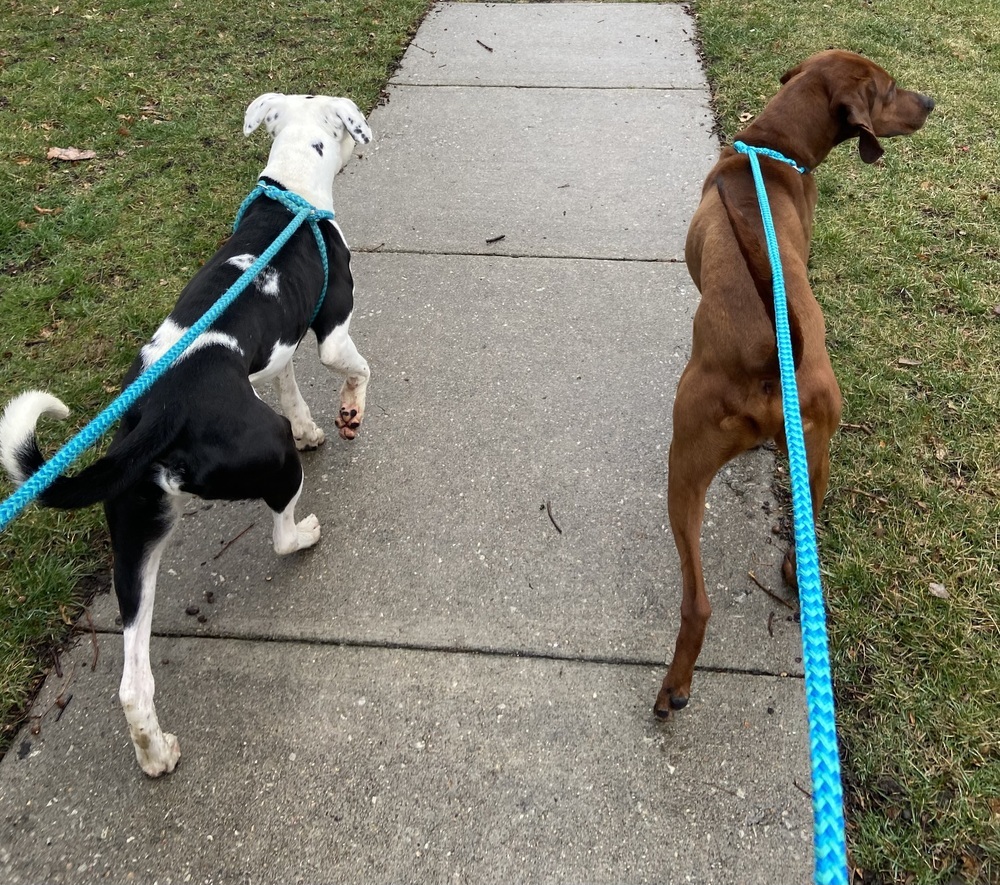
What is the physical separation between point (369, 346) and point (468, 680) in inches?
82.6

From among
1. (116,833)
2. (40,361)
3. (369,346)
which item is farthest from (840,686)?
(40,361)

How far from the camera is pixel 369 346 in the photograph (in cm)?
414

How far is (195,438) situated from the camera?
2.29 meters

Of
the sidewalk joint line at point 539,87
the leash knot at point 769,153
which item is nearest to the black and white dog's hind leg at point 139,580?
the leash knot at point 769,153

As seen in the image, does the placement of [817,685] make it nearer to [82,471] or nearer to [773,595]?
[773,595]

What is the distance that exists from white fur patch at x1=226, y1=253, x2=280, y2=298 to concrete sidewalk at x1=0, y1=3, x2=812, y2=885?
3.23 ft

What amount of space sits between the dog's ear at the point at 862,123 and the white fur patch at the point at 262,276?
2538 mm

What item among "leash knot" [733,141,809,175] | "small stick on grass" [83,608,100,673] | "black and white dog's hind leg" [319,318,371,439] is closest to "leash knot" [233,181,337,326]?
"black and white dog's hind leg" [319,318,371,439]

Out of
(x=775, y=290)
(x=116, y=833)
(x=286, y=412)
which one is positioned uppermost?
(x=775, y=290)

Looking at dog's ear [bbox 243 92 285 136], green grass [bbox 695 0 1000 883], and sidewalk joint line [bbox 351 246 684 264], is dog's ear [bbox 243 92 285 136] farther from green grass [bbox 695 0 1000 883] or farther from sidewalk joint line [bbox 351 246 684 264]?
green grass [bbox 695 0 1000 883]

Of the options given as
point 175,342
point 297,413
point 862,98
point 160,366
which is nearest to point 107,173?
point 297,413

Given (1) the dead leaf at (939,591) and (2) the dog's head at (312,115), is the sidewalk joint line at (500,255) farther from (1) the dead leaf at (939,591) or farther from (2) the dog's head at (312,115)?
(1) the dead leaf at (939,591)

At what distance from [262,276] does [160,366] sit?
748 mm

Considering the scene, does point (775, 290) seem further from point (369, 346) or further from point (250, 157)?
point (250, 157)
